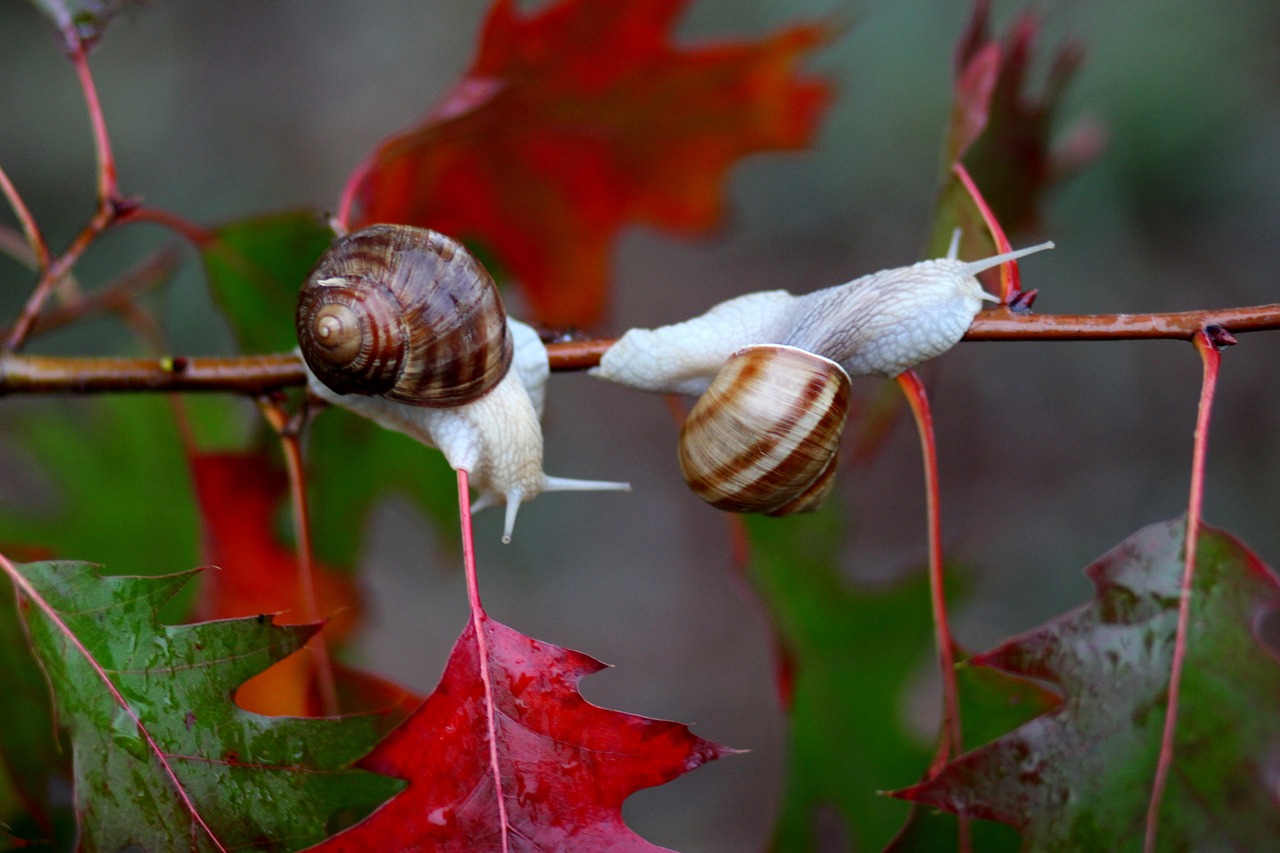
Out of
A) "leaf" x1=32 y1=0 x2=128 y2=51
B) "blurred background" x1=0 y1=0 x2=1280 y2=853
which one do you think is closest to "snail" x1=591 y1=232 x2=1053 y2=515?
"leaf" x1=32 y1=0 x2=128 y2=51

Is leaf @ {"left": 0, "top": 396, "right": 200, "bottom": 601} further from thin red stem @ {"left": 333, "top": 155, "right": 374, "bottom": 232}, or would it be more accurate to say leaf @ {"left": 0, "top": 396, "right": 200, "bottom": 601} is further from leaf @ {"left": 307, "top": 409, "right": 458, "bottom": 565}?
thin red stem @ {"left": 333, "top": 155, "right": 374, "bottom": 232}

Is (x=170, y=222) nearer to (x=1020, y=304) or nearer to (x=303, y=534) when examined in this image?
(x=303, y=534)

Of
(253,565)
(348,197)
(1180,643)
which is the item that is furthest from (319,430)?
(1180,643)

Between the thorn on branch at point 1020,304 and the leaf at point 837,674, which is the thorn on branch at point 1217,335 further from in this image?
the leaf at point 837,674

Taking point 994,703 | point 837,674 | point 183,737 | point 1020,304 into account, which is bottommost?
point 837,674

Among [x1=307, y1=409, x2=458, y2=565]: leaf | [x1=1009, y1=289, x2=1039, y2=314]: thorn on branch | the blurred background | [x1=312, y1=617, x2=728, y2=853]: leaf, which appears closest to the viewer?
[x1=312, y1=617, x2=728, y2=853]: leaf

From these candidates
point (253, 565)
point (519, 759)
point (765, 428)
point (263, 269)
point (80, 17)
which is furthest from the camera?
point (253, 565)

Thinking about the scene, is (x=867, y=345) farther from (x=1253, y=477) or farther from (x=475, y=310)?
(x=1253, y=477)
